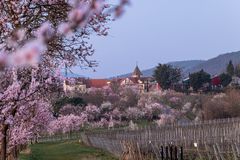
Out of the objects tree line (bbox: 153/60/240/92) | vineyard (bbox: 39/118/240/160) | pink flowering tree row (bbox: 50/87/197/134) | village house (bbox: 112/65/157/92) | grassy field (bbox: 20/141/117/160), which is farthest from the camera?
village house (bbox: 112/65/157/92)

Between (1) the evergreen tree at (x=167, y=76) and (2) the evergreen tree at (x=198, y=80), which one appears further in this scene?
(1) the evergreen tree at (x=167, y=76)

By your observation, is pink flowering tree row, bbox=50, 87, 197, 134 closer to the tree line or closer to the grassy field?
the tree line

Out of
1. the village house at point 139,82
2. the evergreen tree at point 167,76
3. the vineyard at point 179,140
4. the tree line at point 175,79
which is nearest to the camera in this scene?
the vineyard at point 179,140

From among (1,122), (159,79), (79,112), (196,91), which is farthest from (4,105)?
(159,79)

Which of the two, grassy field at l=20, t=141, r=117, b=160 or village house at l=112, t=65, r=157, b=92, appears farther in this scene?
village house at l=112, t=65, r=157, b=92

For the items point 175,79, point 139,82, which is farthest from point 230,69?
point 139,82

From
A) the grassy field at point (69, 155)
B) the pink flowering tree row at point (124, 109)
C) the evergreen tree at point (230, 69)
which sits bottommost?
the grassy field at point (69, 155)

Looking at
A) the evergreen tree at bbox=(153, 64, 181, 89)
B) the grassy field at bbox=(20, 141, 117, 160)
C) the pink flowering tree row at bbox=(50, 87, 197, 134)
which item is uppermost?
the evergreen tree at bbox=(153, 64, 181, 89)

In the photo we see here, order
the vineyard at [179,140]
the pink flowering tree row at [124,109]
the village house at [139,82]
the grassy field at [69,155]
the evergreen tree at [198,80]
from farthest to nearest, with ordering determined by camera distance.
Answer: the village house at [139,82], the evergreen tree at [198,80], the pink flowering tree row at [124,109], the grassy field at [69,155], the vineyard at [179,140]

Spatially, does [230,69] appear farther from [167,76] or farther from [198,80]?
[198,80]

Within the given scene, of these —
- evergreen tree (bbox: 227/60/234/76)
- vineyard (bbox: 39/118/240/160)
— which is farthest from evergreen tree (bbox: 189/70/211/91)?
vineyard (bbox: 39/118/240/160)

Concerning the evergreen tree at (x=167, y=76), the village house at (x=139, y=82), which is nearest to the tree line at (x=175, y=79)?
the evergreen tree at (x=167, y=76)

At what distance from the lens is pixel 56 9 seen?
19.9 ft

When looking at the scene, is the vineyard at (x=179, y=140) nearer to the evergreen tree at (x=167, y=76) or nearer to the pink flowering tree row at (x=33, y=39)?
the pink flowering tree row at (x=33, y=39)
